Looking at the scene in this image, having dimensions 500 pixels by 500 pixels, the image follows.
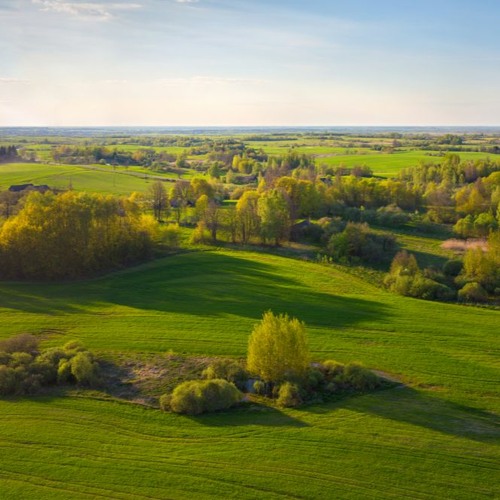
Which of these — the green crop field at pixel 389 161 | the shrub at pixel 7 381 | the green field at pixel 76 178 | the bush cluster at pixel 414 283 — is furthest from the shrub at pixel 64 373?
the green crop field at pixel 389 161

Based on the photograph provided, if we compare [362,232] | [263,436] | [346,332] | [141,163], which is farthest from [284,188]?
[141,163]

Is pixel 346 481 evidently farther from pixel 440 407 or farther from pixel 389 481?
pixel 440 407

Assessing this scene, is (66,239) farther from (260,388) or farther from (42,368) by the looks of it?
(260,388)

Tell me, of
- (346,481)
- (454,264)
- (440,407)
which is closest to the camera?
(346,481)

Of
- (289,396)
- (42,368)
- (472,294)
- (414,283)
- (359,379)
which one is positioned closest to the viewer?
(289,396)

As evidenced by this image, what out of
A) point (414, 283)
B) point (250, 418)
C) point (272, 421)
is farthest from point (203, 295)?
point (272, 421)

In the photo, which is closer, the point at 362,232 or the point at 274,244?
the point at 362,232

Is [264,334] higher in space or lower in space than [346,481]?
higher
